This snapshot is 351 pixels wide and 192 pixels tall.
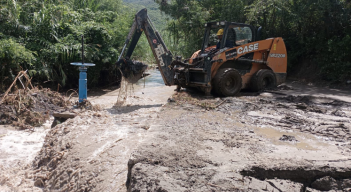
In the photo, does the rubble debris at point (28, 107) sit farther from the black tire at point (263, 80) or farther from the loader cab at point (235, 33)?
the black tire at point (263, 80)

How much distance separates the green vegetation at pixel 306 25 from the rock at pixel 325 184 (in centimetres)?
1019

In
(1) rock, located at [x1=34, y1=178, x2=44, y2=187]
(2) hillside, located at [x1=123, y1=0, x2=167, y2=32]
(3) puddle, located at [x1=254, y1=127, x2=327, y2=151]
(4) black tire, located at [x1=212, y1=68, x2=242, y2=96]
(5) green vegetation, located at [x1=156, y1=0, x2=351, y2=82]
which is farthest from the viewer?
(2) hillside, located at [x1=123, y1=0, x2=167, y2=32]

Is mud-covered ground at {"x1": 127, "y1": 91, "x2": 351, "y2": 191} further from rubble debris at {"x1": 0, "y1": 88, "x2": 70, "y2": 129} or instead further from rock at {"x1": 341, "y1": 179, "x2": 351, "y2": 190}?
rubble debris at {"x1": 0, "y1": 88, "x2": 70, "y2": 129}

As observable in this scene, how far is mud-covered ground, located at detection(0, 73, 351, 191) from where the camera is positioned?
9.31 feet

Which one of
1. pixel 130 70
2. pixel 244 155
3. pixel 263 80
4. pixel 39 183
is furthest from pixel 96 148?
pixel 263 80

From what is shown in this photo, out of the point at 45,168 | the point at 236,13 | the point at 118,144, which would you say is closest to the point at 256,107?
the point at 118,144

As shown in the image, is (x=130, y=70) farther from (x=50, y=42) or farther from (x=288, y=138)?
(x=50, y=42)

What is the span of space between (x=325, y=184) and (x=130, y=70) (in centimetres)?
547

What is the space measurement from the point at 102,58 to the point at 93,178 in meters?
8.54

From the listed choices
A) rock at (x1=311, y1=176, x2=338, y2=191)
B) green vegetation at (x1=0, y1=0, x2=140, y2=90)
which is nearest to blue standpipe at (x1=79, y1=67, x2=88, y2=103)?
green vegetation at (x1=0, y1=0, x2=140, y2=90)

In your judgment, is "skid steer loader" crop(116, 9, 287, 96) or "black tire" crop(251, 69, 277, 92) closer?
"skid steer loader" crop(116, 9, 287, 96)

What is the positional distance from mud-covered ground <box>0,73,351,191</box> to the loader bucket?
1.16 m

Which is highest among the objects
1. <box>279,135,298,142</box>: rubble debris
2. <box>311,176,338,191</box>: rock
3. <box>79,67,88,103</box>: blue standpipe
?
<box>79,67,88,103</box>: blue standpipe

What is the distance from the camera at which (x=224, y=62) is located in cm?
861
